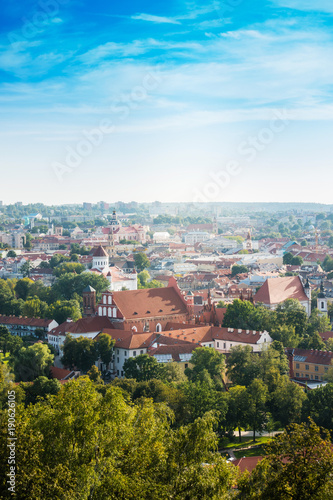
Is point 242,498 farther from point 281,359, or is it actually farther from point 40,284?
point 40,284

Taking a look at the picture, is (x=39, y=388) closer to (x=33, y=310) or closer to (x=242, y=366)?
(x=242, y=366)

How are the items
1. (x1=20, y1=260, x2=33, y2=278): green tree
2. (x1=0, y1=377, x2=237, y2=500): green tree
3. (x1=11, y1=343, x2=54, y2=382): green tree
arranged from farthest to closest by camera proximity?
(x1=20, y1=260, x2=33, y2=278): green tree
(x1=11, y1=343, x2=54, y2=382): green tree
(x1=0, y1=377, x2=237, y2=500): green tree

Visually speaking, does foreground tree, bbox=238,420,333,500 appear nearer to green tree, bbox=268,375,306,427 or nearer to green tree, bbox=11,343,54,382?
green tree, bbox=268,375,306,427

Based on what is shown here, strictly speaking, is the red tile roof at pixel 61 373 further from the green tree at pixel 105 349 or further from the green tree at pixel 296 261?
the green tree at pixel 296 261

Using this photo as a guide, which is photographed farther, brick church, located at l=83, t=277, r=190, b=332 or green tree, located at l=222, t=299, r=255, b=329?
green tree, located at l=222, t=299, r=255, b=329

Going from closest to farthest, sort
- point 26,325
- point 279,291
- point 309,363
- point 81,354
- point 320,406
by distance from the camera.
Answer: point 320,406 < point 309,363 < point 81,354 < point 26,325 < point 279,291

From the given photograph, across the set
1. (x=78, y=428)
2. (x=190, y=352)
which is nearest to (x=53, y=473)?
(x=78, y=428)

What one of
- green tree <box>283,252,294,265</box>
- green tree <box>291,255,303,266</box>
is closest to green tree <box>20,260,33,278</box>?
green tree <box>283,252,294,265</box>

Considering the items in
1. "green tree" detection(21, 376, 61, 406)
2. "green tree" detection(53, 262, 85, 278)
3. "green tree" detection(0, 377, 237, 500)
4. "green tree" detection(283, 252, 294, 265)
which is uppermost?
"green tree" detection(0, 377, 237, 500)

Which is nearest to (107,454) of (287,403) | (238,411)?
(238,411)

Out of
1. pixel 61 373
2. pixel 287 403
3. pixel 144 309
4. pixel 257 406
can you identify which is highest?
pixel 144 309
